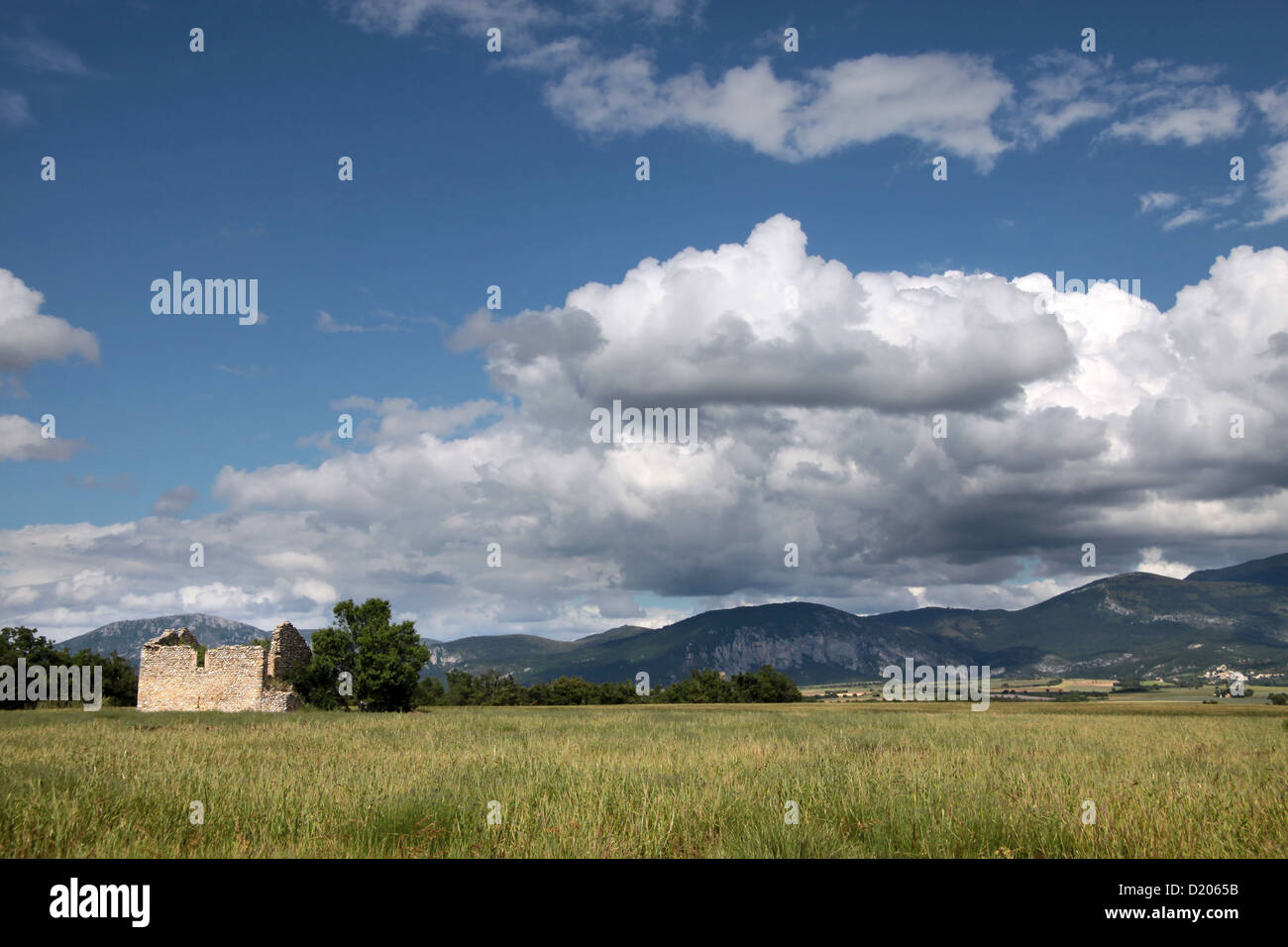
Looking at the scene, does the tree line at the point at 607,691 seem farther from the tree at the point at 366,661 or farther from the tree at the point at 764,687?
the tree at the point at 366,661

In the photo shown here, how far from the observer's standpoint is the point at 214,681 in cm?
5128

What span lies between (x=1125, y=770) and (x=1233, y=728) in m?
26.8

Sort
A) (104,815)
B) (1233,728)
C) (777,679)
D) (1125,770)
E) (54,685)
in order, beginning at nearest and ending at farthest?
(104,815) < (1125,770) < (1233,728) < (54,685) < (777,679)

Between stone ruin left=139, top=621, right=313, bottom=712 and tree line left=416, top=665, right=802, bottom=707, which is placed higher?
stone ruin left=139, top=621, right=313, bottom=712

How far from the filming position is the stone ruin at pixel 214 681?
50.8 metres

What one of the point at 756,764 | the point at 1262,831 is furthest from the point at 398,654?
the point at 1262,831

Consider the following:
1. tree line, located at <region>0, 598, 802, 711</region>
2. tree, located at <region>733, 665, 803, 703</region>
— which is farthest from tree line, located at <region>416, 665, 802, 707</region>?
tree line, located at <region>0, 598, 802, 711</region>

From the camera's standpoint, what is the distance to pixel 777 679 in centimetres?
11325

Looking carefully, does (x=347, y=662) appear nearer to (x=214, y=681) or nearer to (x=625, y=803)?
(x=214, y=681)

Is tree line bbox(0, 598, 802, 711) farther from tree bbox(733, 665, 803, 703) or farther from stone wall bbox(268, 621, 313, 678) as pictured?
tree bbox(733, 665, 803, 703)

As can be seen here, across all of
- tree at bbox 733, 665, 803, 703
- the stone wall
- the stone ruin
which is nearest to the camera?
the stone ruin

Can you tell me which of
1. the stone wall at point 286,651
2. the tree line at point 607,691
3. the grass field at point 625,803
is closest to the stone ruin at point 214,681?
the stone wall at point 286,651

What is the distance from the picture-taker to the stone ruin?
50781 mm
